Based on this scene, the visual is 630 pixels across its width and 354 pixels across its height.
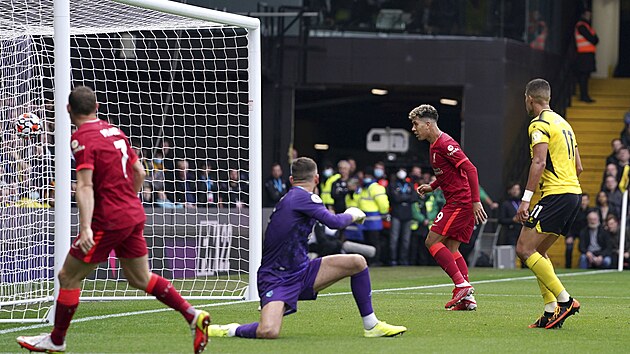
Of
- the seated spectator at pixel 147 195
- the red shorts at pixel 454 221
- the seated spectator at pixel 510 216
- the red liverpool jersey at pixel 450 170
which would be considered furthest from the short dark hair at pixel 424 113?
the seated spectator at pixel 510 216

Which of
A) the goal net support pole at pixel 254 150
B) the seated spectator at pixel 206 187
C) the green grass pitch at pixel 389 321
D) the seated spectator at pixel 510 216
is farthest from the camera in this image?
the seated spectator at pixel 510 216

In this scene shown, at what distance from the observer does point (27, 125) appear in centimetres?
1170

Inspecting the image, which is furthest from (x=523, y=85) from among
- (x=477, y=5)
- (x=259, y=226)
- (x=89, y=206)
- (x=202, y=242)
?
(x=89, y=206)

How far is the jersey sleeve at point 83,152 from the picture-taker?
25.5 ft

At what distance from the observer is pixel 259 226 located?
1321 centimetres

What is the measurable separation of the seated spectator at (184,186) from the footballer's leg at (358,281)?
7.37m

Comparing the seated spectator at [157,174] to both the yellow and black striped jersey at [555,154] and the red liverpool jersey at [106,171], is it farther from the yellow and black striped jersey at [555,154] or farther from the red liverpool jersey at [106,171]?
the red liverpool jersey at [106,171]

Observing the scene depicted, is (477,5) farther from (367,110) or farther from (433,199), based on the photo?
(367,110)

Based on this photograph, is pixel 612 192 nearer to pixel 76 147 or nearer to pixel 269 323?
pixel 269 323

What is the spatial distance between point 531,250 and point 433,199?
1429 cm

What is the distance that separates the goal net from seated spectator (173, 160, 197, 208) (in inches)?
1.0

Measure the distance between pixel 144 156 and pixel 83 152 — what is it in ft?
31.1

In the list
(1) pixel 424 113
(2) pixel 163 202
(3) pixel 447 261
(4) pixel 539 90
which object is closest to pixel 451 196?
(3) pixel 447 261

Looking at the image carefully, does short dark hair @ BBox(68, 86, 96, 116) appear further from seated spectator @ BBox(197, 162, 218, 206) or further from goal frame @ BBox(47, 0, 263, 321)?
seated spectator @ BBox(197, 162, 218, 206)
